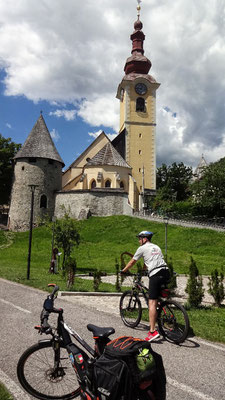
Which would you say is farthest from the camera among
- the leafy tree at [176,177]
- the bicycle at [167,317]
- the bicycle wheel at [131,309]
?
the leafy tree at [176,177]

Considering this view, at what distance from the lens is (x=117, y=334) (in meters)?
5.54

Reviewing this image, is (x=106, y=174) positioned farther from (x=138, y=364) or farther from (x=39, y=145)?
(x=138, y=364)

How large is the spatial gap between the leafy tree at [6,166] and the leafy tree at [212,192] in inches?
1022

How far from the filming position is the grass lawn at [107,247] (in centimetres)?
1684

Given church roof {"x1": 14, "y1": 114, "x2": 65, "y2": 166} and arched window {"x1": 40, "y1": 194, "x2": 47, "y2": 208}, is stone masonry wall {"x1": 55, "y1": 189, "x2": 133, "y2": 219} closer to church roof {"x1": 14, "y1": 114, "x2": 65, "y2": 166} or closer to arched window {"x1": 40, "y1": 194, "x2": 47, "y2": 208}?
arched window {"x1": 40, "y1": 194, "x2": 47, "y2": 208}

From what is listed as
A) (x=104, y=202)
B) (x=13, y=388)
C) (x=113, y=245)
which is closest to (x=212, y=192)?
(x=104, y=202)

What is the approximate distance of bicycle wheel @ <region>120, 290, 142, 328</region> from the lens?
19.8ft

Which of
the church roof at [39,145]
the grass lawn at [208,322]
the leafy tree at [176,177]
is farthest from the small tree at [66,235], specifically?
the leafy tree at [176,177]

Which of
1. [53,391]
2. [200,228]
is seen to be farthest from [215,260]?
[53,391]

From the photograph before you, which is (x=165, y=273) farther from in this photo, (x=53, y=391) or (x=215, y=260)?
(x=215, y=260)

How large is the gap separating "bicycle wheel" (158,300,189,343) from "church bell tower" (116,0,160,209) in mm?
40408

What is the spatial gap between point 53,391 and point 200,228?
1058 inches

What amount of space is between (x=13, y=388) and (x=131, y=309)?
10.1ft

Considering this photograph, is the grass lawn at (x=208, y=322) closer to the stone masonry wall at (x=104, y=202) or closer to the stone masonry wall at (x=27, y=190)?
the stone masonry wall at (x=104, y=202)
